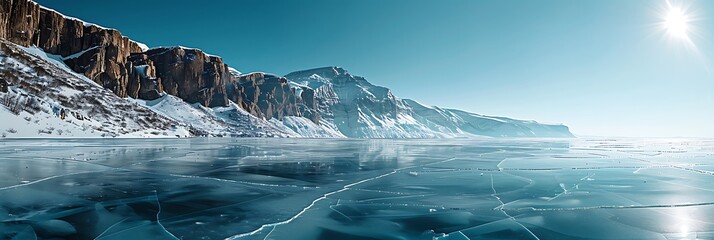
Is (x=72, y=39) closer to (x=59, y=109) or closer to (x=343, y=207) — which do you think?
(x=59, y=109)

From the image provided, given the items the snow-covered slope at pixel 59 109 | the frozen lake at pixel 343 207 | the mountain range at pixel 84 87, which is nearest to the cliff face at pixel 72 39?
the mountain range at pixel 84 87

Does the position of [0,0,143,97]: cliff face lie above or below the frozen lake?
above

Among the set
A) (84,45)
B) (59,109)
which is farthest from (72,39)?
(59,109)

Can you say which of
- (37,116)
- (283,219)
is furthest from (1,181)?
(37,116)

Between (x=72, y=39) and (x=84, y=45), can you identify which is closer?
(x=72, y=39)

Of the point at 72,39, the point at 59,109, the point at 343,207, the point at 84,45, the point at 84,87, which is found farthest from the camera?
the point at 84,45

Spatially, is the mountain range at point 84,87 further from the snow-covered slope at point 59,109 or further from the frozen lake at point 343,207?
the frozen lake at point 343,207

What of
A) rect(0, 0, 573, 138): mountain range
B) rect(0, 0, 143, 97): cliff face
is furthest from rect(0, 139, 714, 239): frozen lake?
rect(0, 0, 143, 97): cliff face

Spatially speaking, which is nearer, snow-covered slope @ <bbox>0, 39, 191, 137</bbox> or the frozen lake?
the frozen lake

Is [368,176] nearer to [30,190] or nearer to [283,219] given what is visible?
[283,219]

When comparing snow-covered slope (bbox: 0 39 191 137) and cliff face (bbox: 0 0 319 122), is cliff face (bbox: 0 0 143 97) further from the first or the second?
snow-covered slope (bbox: 0 39 191 137)

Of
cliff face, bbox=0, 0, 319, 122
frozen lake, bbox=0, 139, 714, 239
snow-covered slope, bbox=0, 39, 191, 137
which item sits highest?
cliff face, bbox=0, 0, 319, 122
